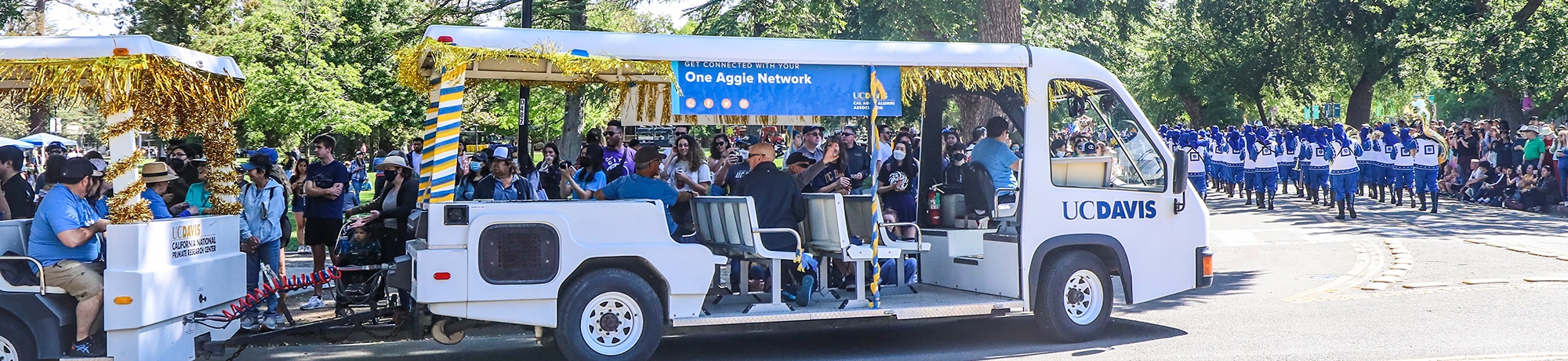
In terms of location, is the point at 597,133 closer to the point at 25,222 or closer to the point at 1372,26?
the point at 25,222

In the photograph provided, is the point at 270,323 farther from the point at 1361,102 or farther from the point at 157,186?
the point at 1361,102

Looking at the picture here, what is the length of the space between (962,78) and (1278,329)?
320cm

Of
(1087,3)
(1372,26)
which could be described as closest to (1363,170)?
(1087,3)

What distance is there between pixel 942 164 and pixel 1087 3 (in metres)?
16.7

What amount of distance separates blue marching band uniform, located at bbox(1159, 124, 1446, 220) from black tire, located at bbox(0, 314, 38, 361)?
1564 cm

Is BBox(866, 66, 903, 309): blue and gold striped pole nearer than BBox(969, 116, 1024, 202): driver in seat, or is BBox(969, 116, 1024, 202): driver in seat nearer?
BBox(866, 66, 903, 309): blue and gold striped pole

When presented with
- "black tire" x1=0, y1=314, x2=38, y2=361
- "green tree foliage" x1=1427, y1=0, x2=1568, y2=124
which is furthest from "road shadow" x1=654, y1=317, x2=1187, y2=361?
"green tree foliage" x1=1427, y1=0, x2=1568, y2=124

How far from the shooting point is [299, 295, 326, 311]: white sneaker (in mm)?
10148

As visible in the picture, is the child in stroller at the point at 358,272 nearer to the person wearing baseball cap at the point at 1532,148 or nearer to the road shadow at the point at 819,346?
the road shadow at the point at 819,346

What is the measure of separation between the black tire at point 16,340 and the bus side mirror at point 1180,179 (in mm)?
7088

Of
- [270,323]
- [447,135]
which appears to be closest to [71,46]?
[447,135]

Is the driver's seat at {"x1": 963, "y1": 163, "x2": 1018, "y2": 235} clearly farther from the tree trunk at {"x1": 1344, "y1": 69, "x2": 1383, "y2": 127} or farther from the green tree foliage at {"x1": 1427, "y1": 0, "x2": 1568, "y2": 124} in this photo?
the tree trunk at {"x1": 1344, "y1": 69, "x2": 1383, "y2": 127}

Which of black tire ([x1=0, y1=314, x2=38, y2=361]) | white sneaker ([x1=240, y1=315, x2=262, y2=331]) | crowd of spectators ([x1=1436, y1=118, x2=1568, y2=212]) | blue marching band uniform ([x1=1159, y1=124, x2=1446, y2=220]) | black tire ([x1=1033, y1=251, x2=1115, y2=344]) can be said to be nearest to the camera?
black tire ([x1=0, y1=314, x2=38, y2=361])

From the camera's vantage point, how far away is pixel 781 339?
29.8ft
